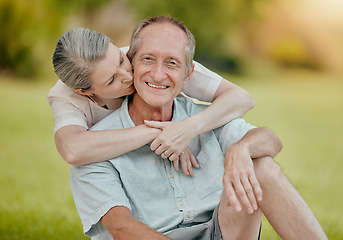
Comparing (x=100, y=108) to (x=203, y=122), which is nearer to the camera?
(x=203, y=122)

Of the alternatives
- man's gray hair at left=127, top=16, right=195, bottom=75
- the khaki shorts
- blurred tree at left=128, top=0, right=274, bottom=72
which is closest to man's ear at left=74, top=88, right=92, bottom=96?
man's gray hair at left=127, top=16, right=195, bottom=75

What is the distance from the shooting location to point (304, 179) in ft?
18.0

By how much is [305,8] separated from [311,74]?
131cm

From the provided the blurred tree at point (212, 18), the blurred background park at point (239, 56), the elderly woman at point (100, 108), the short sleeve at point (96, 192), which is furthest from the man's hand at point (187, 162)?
the blurred tree at point (212, 18)

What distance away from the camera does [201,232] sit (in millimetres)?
1996

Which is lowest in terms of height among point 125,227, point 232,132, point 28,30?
point 28,30


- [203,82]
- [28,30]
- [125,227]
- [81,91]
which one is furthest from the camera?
[28,30]

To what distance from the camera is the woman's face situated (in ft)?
6.57

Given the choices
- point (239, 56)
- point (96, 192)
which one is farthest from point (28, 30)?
point (96, 192)

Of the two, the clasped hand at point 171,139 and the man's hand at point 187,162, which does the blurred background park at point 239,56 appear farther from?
the clasped hand at point 171,139

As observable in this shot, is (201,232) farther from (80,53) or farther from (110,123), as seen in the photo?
(80,53)

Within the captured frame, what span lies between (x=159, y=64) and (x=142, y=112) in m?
0.23

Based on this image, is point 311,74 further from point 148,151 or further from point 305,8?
point 148,151

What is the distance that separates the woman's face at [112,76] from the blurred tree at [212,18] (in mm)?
7411
